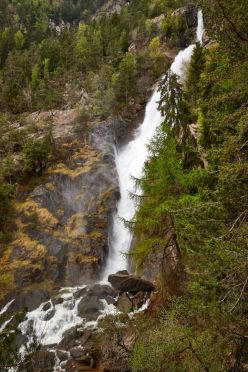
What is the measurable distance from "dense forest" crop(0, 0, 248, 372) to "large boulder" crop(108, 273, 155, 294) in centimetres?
148

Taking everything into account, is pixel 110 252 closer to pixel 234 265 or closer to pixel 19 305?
pixel 19 305

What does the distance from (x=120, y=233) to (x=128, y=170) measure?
882 centimetres

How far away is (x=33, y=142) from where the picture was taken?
3909 cm

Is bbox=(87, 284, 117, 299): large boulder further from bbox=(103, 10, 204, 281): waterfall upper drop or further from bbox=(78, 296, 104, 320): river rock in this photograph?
bbox=(103, 10, 204, 281): waterfall upper drop

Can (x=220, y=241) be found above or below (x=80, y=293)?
above

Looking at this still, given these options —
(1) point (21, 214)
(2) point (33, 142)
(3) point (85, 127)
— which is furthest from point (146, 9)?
(1) point (21, 214)

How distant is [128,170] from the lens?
39.8 metres

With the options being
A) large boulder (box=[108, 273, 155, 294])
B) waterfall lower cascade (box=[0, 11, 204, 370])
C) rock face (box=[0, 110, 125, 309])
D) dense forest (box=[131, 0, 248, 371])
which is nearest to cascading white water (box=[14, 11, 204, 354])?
waterfall lower cascade (box=[0, 11, 204, 370])

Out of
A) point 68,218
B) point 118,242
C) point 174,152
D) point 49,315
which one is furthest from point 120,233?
point 174,152

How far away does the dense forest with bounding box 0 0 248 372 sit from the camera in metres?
10.9

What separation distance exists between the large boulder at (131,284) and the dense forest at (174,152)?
148 centimetres

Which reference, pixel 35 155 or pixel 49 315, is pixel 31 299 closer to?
pixel 49 315

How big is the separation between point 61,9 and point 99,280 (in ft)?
391

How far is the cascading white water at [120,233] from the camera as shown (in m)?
24.4
